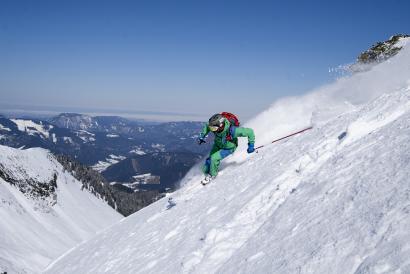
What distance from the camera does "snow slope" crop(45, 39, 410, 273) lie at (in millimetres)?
4547

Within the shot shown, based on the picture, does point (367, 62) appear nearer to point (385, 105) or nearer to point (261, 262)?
point (385, 105)

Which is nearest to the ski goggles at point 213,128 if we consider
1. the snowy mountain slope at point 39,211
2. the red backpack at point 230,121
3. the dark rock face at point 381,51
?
the red backpack at point 230,121

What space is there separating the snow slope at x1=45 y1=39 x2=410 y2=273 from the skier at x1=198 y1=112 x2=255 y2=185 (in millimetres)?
988

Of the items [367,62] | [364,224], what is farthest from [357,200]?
[367,62]

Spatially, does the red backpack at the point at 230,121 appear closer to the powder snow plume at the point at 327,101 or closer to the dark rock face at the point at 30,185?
the powder snow plume at the point at 327,101

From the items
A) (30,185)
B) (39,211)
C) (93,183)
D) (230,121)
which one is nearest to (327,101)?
(230,121)

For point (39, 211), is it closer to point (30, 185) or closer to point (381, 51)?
point (30, 185)

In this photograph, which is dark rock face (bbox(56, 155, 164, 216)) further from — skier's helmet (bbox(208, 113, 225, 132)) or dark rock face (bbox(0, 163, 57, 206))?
skier's helmet (bbox(208, 113, 225, 132))

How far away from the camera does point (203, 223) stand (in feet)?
29.9

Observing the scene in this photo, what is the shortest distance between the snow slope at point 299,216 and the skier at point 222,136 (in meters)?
0.99

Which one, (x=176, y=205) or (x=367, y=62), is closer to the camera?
(x=176, y=205)

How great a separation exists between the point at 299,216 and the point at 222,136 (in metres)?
8.66

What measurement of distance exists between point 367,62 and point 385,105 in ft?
64.0

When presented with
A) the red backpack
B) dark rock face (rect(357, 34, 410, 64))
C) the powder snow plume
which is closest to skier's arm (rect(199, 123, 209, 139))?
the red backpack
